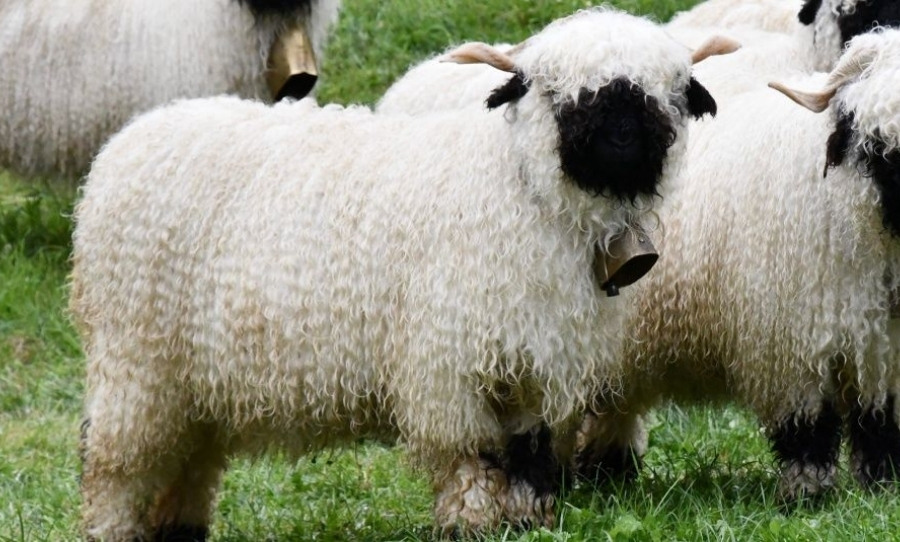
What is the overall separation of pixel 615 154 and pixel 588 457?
2.17 m

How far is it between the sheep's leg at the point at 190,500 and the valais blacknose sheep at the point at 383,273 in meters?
0.06

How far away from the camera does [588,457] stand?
760 centimetres

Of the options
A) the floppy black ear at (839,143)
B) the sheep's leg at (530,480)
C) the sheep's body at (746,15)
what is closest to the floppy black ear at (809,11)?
the sheep's body at (746,15)

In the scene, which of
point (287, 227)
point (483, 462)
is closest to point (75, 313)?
point (287, 227)

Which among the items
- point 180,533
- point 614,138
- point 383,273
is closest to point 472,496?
point 383,273

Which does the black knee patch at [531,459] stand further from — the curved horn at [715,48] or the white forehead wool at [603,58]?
the curved horn at [715,48]

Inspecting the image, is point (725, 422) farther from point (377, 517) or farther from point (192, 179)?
point (192, 179)

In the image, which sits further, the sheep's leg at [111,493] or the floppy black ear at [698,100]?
the sheep's leg at [111,493]

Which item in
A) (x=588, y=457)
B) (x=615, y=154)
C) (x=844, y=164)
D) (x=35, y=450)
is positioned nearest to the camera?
(x=615, y=154)

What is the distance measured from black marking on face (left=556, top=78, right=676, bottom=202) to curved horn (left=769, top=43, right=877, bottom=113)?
0.68 meters

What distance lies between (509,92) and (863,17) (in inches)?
90.9

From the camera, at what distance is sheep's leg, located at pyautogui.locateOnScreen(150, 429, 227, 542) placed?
694 centimetres

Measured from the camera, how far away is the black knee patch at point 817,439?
6496mm

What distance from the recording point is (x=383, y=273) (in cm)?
612
